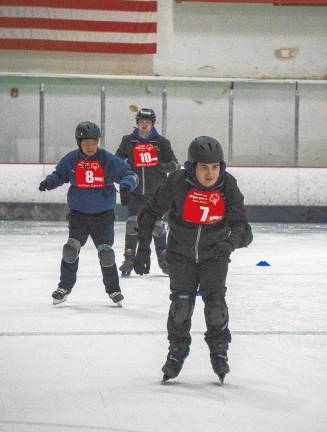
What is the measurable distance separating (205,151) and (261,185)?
12748mm

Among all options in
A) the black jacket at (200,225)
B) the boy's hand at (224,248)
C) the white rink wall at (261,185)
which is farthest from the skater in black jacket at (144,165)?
the white rink wall at (261,185)

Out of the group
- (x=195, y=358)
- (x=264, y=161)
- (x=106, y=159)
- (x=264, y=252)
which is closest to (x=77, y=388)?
(x=195, y=358)

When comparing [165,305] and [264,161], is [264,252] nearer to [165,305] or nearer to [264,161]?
[165,305]

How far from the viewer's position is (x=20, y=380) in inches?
212

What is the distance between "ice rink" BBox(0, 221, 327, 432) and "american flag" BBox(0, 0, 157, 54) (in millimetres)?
8892

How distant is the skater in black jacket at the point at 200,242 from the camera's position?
213 inches

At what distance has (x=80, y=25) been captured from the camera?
19.0 metres

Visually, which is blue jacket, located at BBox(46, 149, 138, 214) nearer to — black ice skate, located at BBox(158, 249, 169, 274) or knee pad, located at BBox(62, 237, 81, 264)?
knee pad, located at BBox(62, 237, 81, 264)

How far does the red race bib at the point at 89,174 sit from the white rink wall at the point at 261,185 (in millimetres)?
9841

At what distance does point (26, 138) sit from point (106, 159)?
1086 centimetres

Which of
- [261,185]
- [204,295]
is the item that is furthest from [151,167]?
[261,185]


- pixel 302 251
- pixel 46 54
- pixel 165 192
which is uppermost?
pixel 46 54

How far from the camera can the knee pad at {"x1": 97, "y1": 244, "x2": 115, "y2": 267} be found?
26.5ft

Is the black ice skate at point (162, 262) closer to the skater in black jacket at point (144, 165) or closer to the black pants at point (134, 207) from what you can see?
the skater in black jacket at point (144, 165)
